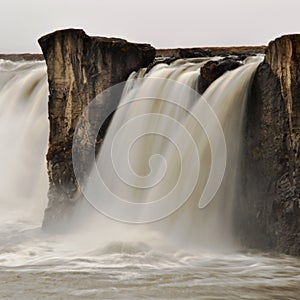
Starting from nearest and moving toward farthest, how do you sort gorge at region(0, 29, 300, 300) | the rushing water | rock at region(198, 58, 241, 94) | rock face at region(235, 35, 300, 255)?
the rushing water → gorge at region(0, 29, 300, 300) → rock face at region(235, 35, 300, 255) → rock at region(198, 58, 241, 94)

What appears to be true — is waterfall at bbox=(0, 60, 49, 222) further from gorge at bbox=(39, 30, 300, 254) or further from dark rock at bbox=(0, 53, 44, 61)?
dark rock at bbox=(0, 53, 44, 61)

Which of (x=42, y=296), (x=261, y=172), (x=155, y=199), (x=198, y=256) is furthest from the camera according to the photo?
(x=155, y=199)

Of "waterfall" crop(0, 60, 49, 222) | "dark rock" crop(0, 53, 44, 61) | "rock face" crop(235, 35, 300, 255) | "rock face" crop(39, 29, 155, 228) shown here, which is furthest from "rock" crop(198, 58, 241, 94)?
"dark rock" crop(0, 53, 44, 61)

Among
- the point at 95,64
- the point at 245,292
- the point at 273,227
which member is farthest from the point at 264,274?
the point at 95,64

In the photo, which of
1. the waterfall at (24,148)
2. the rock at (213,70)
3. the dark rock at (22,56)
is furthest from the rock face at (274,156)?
the dark rock at (22,56)

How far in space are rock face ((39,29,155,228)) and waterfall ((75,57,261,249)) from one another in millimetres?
1014

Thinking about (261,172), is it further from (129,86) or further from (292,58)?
(129,86)

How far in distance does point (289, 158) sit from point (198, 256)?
1926 millimetres

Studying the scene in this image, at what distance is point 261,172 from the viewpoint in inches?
348

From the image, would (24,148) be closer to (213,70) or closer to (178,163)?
(178,163)

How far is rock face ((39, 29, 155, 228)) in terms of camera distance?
1145cm

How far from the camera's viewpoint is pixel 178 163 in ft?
30.5

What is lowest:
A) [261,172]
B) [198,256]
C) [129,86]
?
[198,256]

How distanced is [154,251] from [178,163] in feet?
5.34
